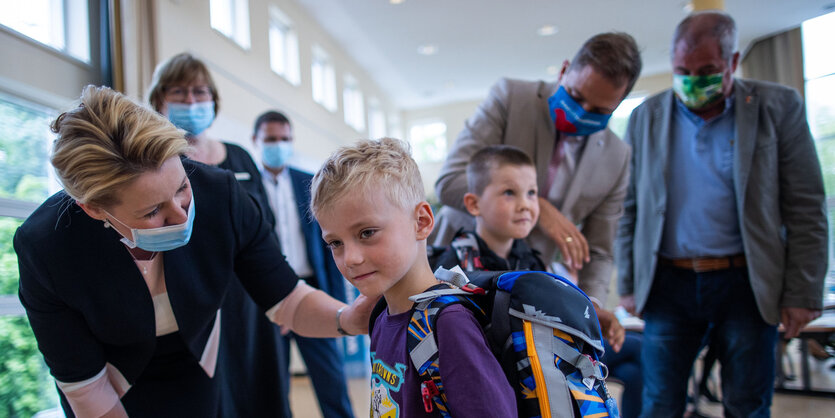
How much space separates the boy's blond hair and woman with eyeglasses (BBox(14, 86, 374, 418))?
0.31 meters

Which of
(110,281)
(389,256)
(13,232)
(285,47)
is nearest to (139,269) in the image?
(110,281)

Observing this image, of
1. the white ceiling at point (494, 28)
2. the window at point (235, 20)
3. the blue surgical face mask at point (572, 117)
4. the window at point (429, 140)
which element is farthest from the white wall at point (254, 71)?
the window at point (429, 140)

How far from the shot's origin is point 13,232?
219 cm

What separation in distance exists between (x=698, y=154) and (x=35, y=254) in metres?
1.97

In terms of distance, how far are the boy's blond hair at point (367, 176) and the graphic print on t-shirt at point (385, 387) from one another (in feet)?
1.03

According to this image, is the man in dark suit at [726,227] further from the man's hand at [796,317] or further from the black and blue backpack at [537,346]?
the black and blue backpack at [537,346]

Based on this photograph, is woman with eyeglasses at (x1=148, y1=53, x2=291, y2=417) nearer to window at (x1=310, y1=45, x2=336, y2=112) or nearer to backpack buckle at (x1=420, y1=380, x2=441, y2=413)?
backpack buckle at (x1=420, y1=380, x2=441, y2=413)

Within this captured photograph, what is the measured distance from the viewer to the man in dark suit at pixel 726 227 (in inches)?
63.7

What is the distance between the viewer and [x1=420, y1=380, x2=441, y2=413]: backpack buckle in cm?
84

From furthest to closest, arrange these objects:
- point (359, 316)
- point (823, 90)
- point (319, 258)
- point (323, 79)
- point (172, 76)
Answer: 1. point (323, 79)
2. point (823, 90)
3. point (319, 258)
4. point (172, 76)
5. point (359, 316)

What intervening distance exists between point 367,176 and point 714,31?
54.4 inches

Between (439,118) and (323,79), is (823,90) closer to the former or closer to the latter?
(323,79)

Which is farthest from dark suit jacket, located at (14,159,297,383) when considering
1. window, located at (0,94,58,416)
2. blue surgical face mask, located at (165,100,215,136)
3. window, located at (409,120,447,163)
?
window, located at (409,120,447,163)

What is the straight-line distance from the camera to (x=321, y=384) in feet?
8.00
